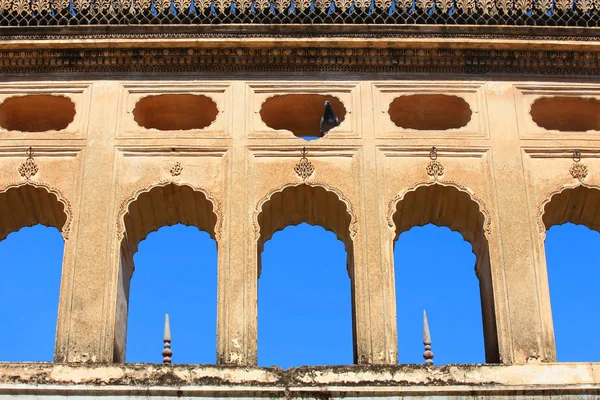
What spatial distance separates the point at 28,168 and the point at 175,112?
174cm

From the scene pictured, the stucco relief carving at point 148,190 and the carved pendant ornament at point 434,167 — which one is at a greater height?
the carved pendant ornament at point 434,167

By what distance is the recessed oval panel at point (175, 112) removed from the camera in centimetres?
1380

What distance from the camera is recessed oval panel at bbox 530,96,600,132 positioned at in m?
13.9

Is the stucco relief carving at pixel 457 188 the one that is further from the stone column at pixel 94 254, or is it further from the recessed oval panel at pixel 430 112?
the stone column at pixel 94 254

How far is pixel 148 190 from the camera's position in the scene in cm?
1312

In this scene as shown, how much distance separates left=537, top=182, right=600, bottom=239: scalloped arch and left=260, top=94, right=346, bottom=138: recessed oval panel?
2.21 meters

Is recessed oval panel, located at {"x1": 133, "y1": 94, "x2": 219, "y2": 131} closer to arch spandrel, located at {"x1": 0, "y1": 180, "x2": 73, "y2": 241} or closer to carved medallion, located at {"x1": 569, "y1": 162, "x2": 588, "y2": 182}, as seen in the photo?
arch spandrel, located at {"x1": 0, "y1": 180, "x2": 73, "y2": 241}

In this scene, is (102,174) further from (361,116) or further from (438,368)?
(438,368)

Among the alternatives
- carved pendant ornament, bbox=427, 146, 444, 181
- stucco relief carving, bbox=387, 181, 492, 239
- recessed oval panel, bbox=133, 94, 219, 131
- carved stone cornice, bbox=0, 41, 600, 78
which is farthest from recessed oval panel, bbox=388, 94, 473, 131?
recessed oval panel, bbox=133, 94, 219, 131

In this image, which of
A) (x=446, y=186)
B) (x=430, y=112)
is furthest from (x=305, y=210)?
(x=430, y=112)

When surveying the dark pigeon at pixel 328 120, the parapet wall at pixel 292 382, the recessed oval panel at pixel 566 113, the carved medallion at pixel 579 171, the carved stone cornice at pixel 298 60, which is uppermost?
the carved stone cornice at pixel 298 60

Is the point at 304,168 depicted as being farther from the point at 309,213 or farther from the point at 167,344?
the point at 167,344

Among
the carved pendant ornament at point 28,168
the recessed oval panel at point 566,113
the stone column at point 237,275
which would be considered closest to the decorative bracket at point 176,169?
the stone column at point 237,275

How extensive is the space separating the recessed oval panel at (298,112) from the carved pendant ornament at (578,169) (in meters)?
2.33
